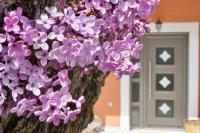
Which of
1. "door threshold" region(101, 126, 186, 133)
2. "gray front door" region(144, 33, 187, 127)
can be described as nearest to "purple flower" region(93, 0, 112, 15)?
"door threshold" region(101, 126, 186, 133)

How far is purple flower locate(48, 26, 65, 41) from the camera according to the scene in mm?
1250

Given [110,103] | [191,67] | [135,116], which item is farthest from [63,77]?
[135,116]

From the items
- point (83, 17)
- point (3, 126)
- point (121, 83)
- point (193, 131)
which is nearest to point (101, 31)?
point (83, 17)

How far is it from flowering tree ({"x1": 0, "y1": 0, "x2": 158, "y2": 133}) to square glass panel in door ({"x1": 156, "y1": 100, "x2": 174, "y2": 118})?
940 cm

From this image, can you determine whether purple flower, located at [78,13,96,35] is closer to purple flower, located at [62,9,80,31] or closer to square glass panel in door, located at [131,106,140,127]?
purple flower, located at [62,9,80,31]

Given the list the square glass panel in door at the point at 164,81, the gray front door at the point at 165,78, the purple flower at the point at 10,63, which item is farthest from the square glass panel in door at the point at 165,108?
the purple flower at the point at 10,63

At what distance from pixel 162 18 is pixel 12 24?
Result: 933 cm

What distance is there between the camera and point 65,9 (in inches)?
52.1

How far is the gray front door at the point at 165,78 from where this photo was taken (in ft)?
34.6

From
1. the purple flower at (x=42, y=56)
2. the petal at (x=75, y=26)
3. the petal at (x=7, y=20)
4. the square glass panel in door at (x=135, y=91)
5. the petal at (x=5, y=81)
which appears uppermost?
the petal at (x=7, y=20)

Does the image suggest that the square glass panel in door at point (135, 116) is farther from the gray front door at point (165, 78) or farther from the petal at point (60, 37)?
the petal at point (60, 37)

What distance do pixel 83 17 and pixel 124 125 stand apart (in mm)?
9283

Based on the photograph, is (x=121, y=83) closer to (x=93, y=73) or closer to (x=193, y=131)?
(x=193, y=131)

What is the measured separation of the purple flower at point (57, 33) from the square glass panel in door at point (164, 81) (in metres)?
9.48
